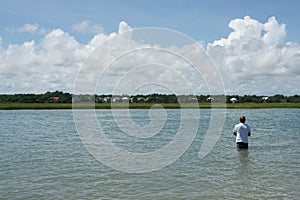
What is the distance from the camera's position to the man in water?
19656 mm

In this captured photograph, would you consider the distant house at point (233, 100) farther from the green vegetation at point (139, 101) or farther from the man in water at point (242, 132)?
the man in water at point (242, 132)

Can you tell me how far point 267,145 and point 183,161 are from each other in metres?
8.35

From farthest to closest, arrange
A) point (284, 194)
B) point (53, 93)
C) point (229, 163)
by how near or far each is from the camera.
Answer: point (53, 93) < point (229, 163) < point (284, 194)

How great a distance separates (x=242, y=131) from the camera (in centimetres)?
1967

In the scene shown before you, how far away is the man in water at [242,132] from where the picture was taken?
19.7 meters

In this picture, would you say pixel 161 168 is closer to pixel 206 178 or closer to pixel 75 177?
pixel 206 178

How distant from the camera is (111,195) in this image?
11586 millimetres

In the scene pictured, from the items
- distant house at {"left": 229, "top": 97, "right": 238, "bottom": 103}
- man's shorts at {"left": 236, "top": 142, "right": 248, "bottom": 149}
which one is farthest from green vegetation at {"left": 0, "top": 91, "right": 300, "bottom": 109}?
man's shorts at {"left": 236, "top": 142, "right": 248, "bottom": 149}

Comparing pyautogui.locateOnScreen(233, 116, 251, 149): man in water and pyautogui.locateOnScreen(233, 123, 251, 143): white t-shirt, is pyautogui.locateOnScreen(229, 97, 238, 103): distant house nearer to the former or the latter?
pyautogui.locateOnScreen(233, 116, 251, 149): man in water

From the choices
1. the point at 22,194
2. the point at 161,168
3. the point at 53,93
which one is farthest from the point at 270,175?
the point at 53,93

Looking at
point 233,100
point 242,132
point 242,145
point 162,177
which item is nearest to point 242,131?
point 242,132

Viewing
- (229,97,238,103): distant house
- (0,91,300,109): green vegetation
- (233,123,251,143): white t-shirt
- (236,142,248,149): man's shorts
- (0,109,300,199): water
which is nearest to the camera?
(0,109,300,199): water

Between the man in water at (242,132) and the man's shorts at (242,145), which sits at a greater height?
the man in water at (242,132)

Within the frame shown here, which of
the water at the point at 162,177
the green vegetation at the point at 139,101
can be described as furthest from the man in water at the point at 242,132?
the green vegetation at the point at 139,101
